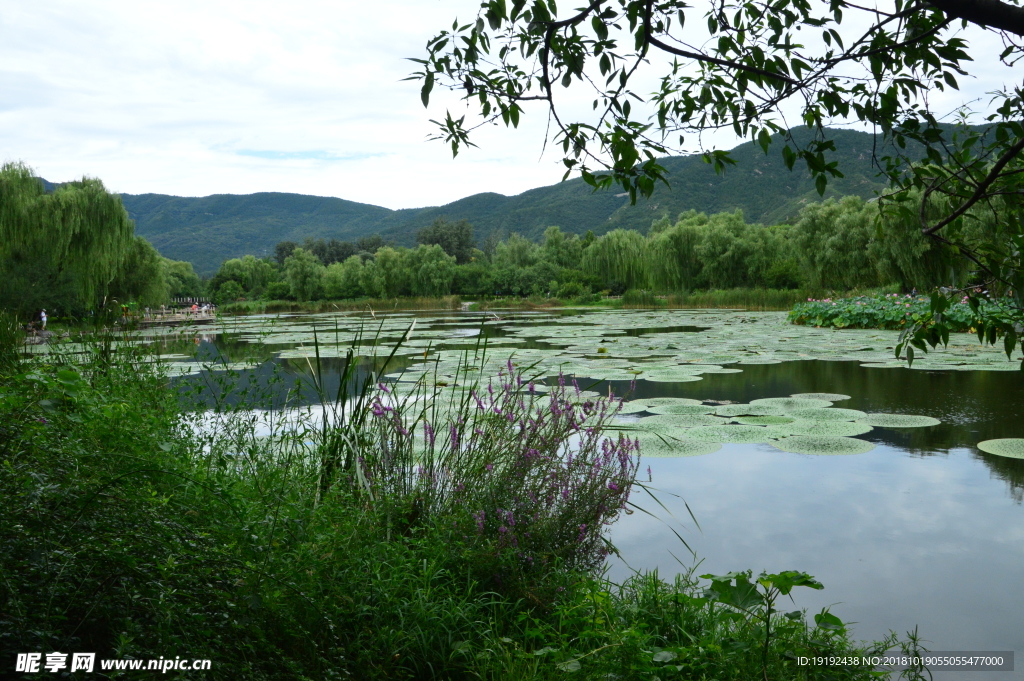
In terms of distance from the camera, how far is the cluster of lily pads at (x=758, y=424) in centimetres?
430

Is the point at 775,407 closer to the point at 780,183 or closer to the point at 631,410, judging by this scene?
the point at 631,410

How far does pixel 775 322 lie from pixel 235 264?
63.8 m

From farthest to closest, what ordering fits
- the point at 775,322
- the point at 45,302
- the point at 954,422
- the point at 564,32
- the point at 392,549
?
the point at 775,322 < the point at 45,302 < the point at 954,422 < the point at 392,549 < the point at 564,32

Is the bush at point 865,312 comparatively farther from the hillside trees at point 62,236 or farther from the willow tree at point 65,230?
the hillside trees at point 62,236

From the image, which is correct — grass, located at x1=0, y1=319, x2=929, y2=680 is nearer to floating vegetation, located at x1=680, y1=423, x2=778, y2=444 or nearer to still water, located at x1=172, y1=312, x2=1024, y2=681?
still water, located at x1=172, y1=312, x2=1024, y2=681

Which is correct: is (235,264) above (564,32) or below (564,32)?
above

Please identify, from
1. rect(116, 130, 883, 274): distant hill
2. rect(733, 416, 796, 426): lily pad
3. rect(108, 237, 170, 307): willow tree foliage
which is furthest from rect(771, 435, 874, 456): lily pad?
rect(116, 130, 883, 274): distant hill

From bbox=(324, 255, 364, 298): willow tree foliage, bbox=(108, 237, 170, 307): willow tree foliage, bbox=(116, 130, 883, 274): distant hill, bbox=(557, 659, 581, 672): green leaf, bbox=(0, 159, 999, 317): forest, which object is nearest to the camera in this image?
bbox=(557, 659, 581, 672): green leaf

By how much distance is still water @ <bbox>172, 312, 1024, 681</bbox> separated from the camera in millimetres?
2234

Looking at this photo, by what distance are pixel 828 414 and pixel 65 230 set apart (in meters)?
19.1

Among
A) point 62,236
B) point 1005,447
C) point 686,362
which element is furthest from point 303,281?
point 1005,447

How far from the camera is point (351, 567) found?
6.10 feet

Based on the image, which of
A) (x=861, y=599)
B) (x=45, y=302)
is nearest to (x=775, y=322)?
(x=861, y=599)

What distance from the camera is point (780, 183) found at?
7100cm
